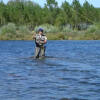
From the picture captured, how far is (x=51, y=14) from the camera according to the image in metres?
107

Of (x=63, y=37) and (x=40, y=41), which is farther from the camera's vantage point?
(x=63, y=37)

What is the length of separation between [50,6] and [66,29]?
65.8ft

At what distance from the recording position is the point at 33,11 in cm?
10531

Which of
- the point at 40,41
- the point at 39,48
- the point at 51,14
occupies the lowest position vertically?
the point at 39,48

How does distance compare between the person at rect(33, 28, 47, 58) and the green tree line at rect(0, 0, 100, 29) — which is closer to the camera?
the person at rect(33, 28, 47, 58)

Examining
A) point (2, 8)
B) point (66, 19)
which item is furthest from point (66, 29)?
point (2, 8)

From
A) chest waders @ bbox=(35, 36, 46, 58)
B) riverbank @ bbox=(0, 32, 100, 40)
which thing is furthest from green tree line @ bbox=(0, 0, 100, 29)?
chest waders @ bbox=(35, 36, 46, 58)

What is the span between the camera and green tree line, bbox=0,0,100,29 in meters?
102

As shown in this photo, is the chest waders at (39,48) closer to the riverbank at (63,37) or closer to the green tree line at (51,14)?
the riverbank at (63,37)

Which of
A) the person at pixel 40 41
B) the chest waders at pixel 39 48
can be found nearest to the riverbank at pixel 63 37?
the chest waders at pixel 39 48

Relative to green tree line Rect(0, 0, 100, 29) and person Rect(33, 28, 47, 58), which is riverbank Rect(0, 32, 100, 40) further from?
person Rect(33, 28, 47, 58)

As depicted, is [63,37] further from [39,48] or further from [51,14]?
[39,48]

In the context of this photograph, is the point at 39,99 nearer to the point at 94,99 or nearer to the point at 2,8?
the point at 94,99

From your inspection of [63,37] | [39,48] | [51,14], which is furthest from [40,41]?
[51,14]
